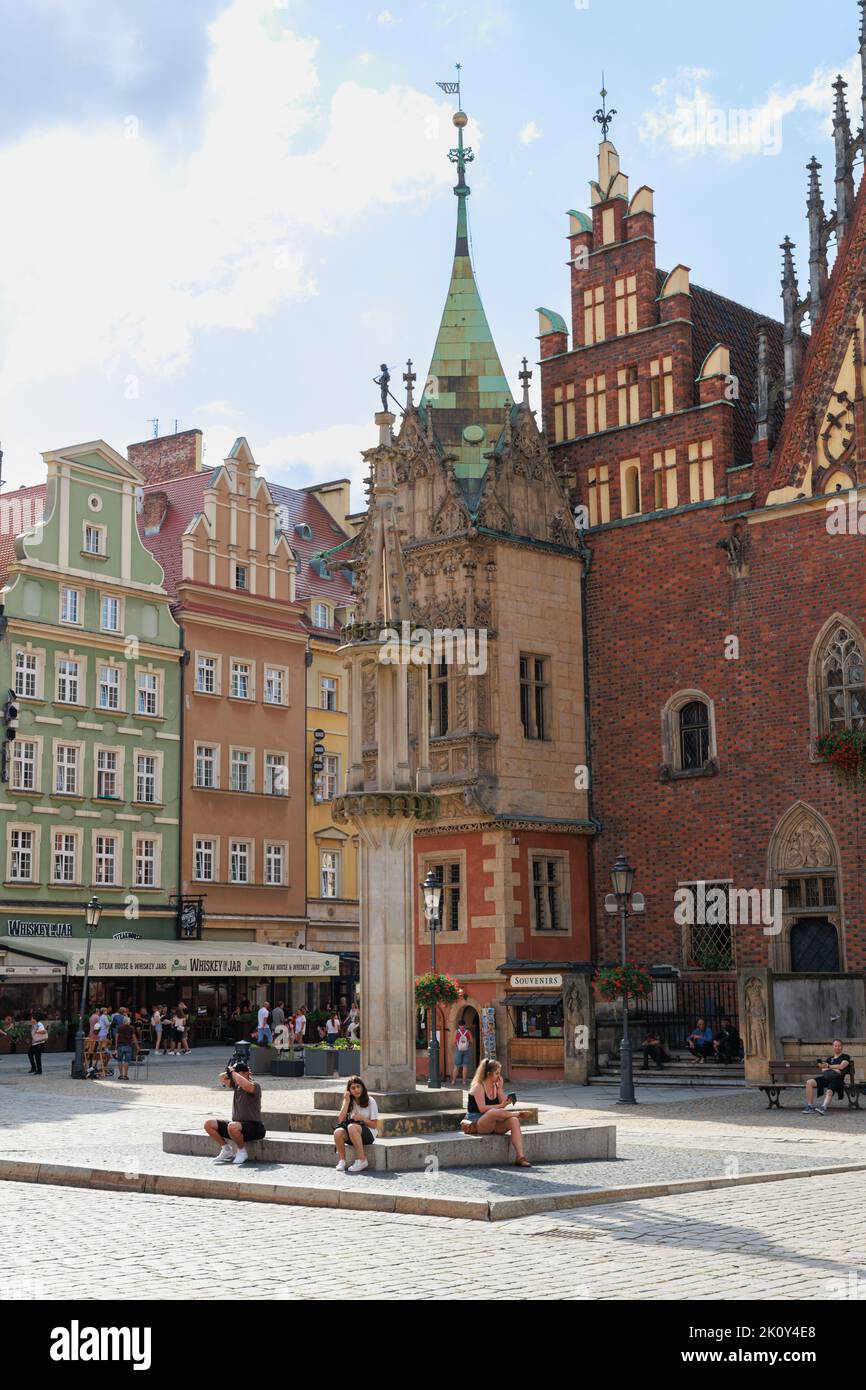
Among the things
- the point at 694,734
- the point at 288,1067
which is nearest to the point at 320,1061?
the point at 288,1067

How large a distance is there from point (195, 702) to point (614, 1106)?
2751 centimetres

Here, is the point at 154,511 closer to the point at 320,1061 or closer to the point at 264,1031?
the point at 264,1031

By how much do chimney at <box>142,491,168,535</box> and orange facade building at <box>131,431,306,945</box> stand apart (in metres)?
0.05

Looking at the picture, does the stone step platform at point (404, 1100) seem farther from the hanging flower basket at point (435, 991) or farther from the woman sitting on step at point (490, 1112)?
the hanging flower basket at point (435, 991)

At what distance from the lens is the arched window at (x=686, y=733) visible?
33.7 meters

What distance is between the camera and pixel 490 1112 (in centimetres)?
1655

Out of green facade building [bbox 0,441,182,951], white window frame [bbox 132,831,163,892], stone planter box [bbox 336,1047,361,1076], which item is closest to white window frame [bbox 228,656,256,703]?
green facade building [bbox 0,441,182,951]

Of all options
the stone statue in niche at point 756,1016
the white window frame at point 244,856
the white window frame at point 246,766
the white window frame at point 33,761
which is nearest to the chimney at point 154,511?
the white window frame at point 246,766

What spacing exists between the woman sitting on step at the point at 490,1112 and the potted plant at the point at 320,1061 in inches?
693

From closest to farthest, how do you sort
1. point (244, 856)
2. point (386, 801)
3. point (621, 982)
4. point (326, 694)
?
point (386, 801)
point (621, 982)
point (244, 856)
point (326, 694)

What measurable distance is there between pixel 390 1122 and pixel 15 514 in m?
36.4

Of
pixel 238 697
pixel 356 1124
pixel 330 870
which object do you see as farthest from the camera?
pixel 330 870

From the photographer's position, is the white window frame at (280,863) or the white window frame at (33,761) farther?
the white window frame at (280,863)

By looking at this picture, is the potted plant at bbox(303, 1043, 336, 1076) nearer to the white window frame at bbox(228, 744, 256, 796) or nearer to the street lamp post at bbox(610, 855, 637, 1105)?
the street lamp post at bbox(610, 855, 637, 1105)
